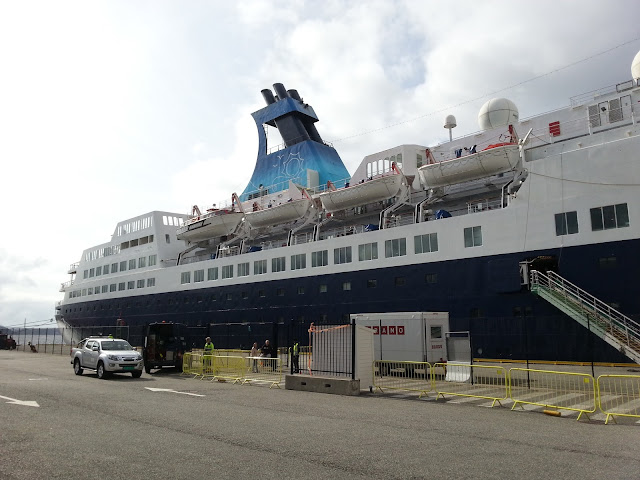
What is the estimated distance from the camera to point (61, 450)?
276 inches

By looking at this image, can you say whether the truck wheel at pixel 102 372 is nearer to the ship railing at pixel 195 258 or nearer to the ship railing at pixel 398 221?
the ship railing at pixel 398 221

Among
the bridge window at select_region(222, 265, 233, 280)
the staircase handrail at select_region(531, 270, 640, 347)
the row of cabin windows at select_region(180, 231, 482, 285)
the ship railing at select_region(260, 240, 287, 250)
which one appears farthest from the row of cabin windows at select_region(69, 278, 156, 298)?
the staircase handrail at select_region(531, 270, 640, 347)

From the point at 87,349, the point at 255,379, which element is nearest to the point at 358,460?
the point at 255,379

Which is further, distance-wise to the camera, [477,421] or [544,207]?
[544,207]

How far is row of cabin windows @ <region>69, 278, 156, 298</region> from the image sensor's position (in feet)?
153

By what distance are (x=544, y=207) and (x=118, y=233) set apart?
144 feet

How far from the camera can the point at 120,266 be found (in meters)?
51.5

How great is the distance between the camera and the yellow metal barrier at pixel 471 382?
13.9 meters

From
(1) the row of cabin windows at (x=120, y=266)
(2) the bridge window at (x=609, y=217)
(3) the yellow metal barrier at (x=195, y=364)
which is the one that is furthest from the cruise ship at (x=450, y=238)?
(3) the yellow metal barrier at (x=195, y=364)

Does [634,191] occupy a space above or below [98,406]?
above

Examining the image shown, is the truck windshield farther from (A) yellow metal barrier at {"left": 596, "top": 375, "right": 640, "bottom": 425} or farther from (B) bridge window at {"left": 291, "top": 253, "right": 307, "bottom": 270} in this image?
(A) yellow metal barrier at {"left": 596, "top": 375, "right": 640, "bottom": 425}

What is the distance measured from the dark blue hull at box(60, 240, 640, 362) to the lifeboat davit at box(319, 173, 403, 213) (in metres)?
4.52

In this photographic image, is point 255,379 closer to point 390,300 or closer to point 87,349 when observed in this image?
point 87,349

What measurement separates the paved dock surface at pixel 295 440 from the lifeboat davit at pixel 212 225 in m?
27.4
